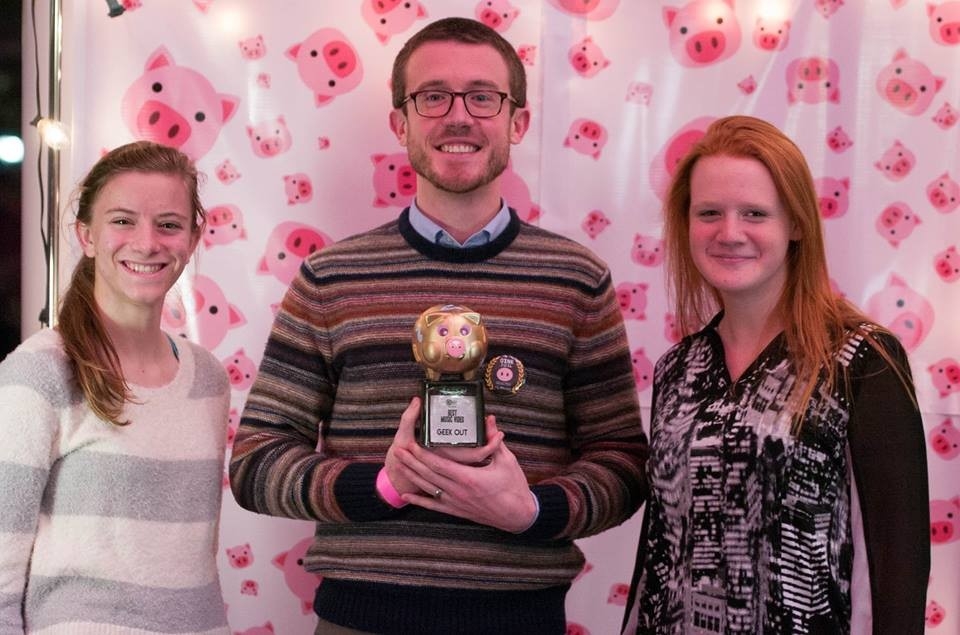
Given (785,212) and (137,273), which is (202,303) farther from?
(785,212)

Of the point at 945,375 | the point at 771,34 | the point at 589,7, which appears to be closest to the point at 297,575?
the point at 589,7

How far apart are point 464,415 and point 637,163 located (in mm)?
1218

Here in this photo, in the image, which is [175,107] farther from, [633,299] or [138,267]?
[633,299]

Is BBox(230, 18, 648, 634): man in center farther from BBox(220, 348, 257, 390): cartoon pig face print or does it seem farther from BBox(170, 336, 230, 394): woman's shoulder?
BBox(220, 348, 257, 390): cartoon pig face print

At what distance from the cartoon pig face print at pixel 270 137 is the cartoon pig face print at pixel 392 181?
0.24 m

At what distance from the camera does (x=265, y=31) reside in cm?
249

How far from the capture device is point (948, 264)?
2.53 metres

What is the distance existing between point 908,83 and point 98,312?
6.99 ft

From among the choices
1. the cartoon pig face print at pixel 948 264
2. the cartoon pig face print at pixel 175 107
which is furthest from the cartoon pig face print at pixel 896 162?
the cartoon pig face print at pixel 175 107

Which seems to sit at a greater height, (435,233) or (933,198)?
(933,198)

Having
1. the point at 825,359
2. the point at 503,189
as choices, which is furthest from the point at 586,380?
the point at 503,189

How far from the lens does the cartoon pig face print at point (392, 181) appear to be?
2.52 meters

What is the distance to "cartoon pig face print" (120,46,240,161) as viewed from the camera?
2.47 m

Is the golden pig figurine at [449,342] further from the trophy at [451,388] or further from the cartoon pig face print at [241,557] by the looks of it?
the cartoon pig face print at [241,557]
